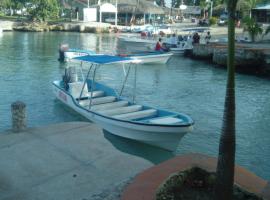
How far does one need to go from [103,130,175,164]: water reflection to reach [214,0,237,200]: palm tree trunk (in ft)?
27.1

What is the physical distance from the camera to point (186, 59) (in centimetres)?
4591

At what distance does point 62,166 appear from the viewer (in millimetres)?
11242

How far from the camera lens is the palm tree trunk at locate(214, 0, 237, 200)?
24.0 ft

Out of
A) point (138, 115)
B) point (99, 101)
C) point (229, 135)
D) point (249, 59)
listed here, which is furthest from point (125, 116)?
point (249, 59)

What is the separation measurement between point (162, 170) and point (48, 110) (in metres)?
14.2

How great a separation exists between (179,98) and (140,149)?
33.7 ft

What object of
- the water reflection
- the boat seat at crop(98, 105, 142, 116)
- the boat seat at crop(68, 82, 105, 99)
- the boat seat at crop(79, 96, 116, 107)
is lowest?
the water reflection

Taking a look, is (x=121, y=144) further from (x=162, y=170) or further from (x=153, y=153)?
(x=162, y=170)

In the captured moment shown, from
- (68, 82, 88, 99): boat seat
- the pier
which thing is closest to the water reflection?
(68, 82, 88, 99): boat seat

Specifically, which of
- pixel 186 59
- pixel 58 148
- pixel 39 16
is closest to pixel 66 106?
pixel 58 148

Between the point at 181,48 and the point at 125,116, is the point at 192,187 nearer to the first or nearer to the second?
the point at 125,116

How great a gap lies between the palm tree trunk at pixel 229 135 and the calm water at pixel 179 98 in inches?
293

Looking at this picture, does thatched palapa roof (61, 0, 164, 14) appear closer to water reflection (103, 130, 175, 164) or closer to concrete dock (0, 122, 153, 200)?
water reflection (103, 130, 175, 164)

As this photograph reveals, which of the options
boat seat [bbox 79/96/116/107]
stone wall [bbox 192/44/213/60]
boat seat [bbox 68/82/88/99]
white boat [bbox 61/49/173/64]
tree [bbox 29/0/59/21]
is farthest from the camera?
tree [bbox 29/0/59/21]
